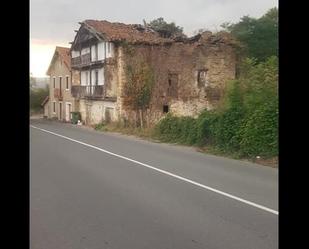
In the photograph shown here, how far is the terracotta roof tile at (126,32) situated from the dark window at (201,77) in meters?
3.65

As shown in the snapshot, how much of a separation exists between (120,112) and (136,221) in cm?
2585

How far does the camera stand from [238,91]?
54.3 feet

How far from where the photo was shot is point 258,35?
127 ft

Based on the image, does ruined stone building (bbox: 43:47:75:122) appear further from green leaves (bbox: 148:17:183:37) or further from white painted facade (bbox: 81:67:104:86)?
green leaves (bbox: 148:17:183:37)

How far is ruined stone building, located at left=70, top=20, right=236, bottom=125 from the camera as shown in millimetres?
29156

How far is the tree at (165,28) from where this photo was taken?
37.0 metres

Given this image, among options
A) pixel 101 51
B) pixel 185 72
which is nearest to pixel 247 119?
pixel 185 72

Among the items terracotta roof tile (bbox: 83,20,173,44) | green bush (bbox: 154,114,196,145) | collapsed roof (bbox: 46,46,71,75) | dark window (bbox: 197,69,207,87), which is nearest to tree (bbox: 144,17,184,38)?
terracotta roof tile (bbox: 83,20,173,44)

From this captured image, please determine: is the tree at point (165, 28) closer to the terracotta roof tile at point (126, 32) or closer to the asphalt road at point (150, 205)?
the terracotta roof tile at point (126, 32)

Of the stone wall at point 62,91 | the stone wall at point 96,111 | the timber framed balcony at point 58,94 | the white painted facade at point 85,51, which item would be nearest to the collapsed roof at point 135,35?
the white painted facade at point 85,51

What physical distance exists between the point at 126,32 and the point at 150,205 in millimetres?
28821

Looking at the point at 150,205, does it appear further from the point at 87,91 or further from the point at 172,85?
the point at 87,91
